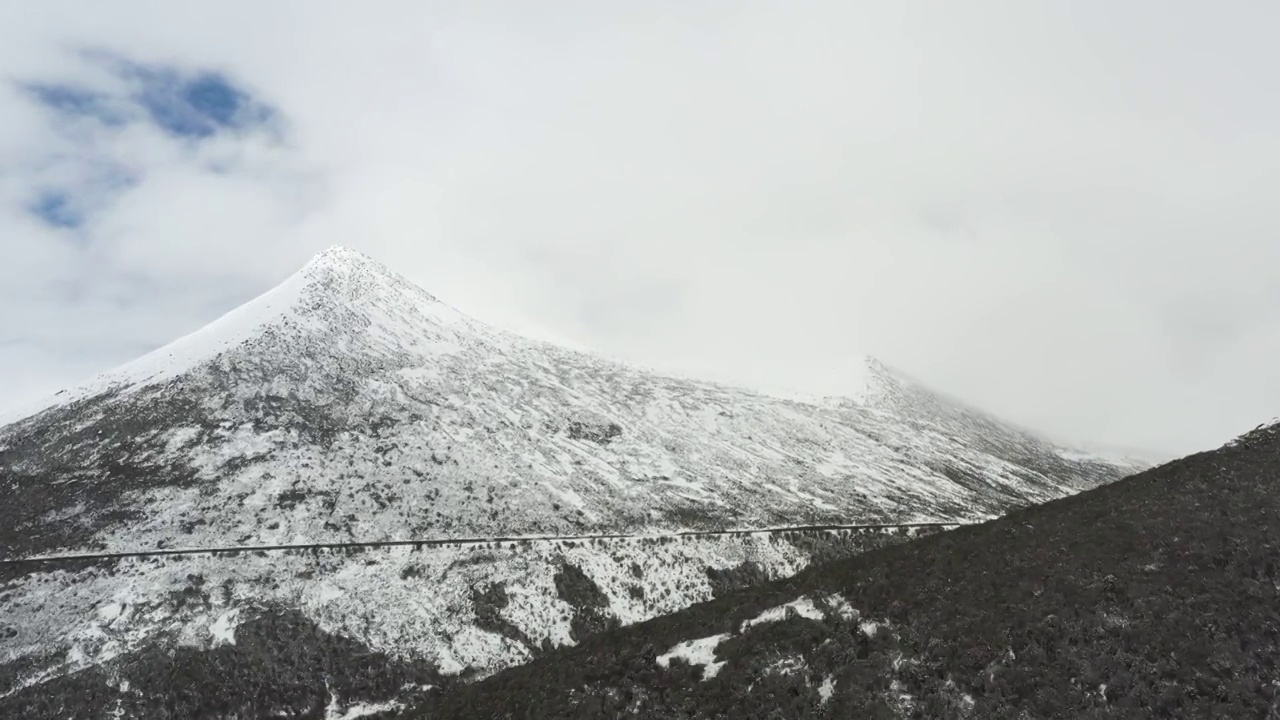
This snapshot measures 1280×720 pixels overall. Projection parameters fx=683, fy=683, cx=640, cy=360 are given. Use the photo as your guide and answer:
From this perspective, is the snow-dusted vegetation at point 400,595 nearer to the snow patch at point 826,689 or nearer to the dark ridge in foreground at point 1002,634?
the dark ridge in foreground at point 1002,634

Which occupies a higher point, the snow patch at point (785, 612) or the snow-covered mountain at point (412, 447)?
the snow-covered mountain at point (412, 447)

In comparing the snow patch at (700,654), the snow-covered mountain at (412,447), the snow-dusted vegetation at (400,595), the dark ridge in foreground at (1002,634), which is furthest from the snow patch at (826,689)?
the snow-covered mountain at (412,447)

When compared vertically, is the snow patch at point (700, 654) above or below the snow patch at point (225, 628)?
below

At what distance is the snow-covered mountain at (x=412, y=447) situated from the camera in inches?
2402

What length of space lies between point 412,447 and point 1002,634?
6534 centimetres

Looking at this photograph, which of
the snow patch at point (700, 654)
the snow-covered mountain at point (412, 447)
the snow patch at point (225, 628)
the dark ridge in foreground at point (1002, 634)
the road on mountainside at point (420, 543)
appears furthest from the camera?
the snow-covered mountain at point (412, 447)

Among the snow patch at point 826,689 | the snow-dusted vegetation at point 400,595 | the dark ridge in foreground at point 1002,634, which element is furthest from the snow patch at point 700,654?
the snow-dusted vegetation at point 400,595

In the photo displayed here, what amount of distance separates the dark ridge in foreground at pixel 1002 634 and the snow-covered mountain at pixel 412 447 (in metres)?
39.0

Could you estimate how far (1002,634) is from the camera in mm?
23859

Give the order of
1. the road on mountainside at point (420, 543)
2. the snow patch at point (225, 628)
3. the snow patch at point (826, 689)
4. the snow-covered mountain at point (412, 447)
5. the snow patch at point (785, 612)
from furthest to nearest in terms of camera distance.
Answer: the snow-covered mountain at point (412, 447), the road on mountainside at point (420, 543), the snow patch at point (225, 628), the snow patch at point (785, 612), the snow patch at point (826, 689)

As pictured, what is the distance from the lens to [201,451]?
219 feet

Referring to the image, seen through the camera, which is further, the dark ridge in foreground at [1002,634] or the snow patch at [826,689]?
the snow patch at [826,689]

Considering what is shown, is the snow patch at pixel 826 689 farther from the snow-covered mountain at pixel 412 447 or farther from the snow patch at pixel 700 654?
the snow-covered mountain at pixel 412 447

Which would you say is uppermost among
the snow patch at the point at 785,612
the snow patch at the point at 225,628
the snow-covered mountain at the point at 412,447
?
the snow-covered mountain at the point at 412,447
